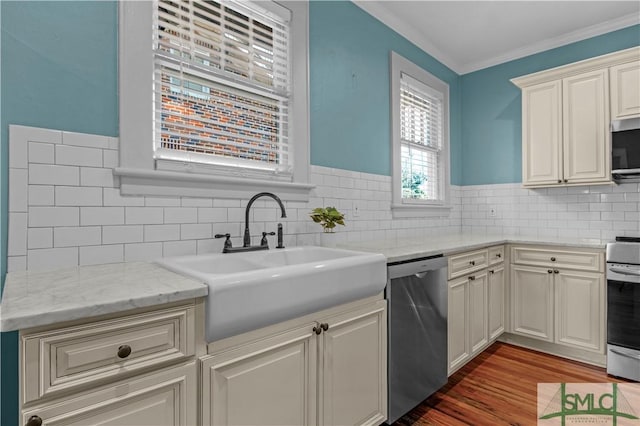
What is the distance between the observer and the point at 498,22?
3.04 metres

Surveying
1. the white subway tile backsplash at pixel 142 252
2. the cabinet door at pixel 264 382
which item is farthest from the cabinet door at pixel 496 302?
the white subway tile backsplash at pixel 142 252

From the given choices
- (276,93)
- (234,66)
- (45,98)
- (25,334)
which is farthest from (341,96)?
(25,334)

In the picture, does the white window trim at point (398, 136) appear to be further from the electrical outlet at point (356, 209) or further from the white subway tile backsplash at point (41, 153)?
the white subway tile backsplash at point (41, 153)

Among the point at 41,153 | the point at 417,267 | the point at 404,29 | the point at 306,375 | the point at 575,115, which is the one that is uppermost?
the point at 404,29

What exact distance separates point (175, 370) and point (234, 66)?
154cm

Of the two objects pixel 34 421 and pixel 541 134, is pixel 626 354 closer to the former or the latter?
pixel 541 134

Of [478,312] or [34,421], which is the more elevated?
[34,421]

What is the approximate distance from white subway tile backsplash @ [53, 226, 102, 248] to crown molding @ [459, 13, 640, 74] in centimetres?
398

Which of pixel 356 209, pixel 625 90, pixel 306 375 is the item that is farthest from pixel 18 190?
pixel 625 90

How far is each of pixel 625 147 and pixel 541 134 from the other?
619mm

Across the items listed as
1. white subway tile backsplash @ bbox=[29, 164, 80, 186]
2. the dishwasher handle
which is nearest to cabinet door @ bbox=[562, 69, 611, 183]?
the dishwasher handle

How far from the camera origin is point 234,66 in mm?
1883

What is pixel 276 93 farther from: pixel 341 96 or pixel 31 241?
pixel 31 241

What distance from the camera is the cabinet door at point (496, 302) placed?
9.15 ft
